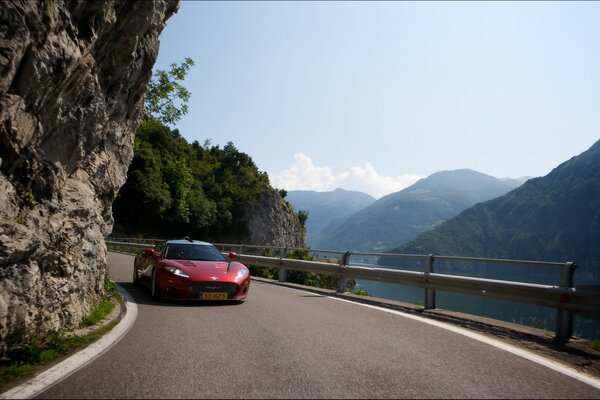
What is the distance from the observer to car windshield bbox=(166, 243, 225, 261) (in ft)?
32.3

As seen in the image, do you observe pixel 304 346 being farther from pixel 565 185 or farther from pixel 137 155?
pixel 565 185

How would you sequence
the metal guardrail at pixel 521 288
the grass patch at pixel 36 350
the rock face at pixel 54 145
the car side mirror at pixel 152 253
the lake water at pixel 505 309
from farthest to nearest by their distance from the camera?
the car side mirror at pixel 152 253
the lake water at pixel 505 309
the metal guardrail at pixel 521 288
the rock face at pixel 54 145
the grass patch at pixel 36 350

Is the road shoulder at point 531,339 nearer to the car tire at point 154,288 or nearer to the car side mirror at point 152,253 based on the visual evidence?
the car tire at point 154,288

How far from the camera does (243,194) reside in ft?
264

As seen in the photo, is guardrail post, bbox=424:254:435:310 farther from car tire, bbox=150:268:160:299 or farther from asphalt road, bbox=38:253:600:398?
car tire, bbox=150:268:160:299

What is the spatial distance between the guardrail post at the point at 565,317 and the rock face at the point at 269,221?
72.3 m

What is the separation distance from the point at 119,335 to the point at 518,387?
4.71 meters

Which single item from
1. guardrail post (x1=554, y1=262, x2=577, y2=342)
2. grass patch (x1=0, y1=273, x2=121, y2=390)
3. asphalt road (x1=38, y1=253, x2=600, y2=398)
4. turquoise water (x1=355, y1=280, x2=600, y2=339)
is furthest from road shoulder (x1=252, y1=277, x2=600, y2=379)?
grass patch (x1=0, y1=273, x2=121, y2=390)

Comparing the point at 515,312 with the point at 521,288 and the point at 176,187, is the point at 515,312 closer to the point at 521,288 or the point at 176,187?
the point at 521,288

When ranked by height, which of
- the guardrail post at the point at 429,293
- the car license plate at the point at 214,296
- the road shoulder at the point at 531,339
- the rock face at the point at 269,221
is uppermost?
the rock face at the point at 269,221

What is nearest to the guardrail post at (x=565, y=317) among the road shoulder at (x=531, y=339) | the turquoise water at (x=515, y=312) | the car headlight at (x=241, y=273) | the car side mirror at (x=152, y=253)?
the road shoulder at (x=531, y=339)

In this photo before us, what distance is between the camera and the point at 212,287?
8664 millimetres

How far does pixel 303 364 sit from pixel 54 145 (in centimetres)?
486

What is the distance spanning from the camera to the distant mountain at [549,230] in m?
155
